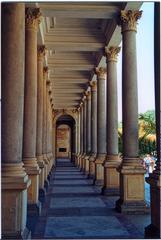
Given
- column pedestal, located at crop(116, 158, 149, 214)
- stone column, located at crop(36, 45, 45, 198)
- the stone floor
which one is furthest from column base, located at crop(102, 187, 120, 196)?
column pedestal, located at crop(116, 158, 149, 214)

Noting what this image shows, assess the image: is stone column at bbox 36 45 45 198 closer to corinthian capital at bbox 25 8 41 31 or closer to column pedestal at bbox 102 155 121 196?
column pedestal at bbox 102 155 121 196

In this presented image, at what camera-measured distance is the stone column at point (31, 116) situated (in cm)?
1153

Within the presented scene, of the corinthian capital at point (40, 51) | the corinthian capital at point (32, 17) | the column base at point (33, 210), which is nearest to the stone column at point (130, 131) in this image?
the column base at point (33, 210)

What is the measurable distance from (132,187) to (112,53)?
8053mm

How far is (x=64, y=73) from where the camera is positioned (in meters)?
28.0

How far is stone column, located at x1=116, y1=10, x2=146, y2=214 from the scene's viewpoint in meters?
12.0

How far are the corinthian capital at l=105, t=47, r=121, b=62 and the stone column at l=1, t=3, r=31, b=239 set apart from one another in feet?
34.0

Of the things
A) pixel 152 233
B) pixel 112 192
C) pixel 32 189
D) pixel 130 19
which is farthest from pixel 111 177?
pixel 152 233

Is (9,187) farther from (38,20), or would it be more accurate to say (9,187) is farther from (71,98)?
(71,98)

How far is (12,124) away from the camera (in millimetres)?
7324

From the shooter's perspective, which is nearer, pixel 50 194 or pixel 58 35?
pixel 50 194

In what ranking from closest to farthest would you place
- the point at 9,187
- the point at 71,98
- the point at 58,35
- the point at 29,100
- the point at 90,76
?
the point at 9,187 < the point at 29,100 < the point at 58,35 < the point at 90,76 < the point at 71,98

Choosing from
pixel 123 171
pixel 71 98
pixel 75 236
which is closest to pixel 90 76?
pixel 71 98

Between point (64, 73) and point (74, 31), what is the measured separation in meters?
8.80
